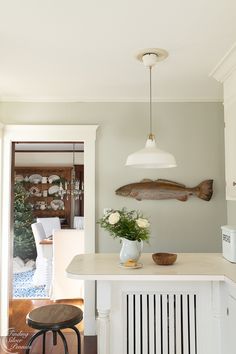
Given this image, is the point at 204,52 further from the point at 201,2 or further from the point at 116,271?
the point at 116,271

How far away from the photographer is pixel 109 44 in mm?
2195

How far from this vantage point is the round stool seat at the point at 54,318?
2.11m

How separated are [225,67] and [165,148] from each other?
1.11m

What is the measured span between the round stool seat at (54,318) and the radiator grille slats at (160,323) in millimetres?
367

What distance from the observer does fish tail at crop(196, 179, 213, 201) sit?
3348 millimetres

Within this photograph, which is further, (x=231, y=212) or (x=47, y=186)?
(x=47, y=186)

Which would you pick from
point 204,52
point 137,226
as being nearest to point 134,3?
point 204,52

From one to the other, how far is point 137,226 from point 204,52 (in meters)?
1.30

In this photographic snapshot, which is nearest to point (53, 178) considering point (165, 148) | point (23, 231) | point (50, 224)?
point (50, 224)

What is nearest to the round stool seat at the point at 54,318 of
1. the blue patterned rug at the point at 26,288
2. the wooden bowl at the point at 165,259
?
the wooden bowl at the point at 165,259

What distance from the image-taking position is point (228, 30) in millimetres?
2021

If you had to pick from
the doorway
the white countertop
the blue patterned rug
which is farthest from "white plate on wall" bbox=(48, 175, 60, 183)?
the white countertop

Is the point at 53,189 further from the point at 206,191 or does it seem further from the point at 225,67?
the point at 225,67

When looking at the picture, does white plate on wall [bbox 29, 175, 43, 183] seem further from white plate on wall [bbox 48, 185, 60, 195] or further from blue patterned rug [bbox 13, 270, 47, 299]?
blue patterned rug [bbox 13, 270, 47, 299]
